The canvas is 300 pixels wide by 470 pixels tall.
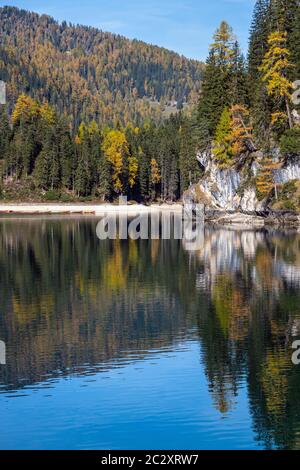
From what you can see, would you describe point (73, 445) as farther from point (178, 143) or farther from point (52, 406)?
point (178, 143)

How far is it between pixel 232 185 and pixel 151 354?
76.2m

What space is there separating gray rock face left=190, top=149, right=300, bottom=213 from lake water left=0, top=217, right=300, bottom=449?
32049mm

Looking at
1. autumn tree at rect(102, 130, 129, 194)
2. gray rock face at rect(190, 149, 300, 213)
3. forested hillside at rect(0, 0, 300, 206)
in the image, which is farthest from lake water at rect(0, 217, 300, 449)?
autumn tree at rect(102, 130, 129, 194)

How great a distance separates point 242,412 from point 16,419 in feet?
25.5

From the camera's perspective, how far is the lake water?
77.8ft

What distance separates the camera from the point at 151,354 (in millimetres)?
32938

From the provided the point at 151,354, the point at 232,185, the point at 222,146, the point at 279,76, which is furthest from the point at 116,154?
the point at 151,354

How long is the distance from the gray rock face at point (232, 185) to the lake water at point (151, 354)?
32049 millimetres

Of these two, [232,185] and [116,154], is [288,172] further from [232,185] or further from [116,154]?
[116,154]

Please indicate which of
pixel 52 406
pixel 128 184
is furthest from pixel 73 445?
pixel 128 184

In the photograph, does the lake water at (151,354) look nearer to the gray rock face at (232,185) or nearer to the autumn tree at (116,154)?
the gray rock face at (232,185)

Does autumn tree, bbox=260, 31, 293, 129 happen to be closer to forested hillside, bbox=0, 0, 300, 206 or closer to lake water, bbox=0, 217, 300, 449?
forested hillside, bbox=0, 0, 300, 206

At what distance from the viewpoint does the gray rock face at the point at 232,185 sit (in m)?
95.1

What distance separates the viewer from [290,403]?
86.0ft
